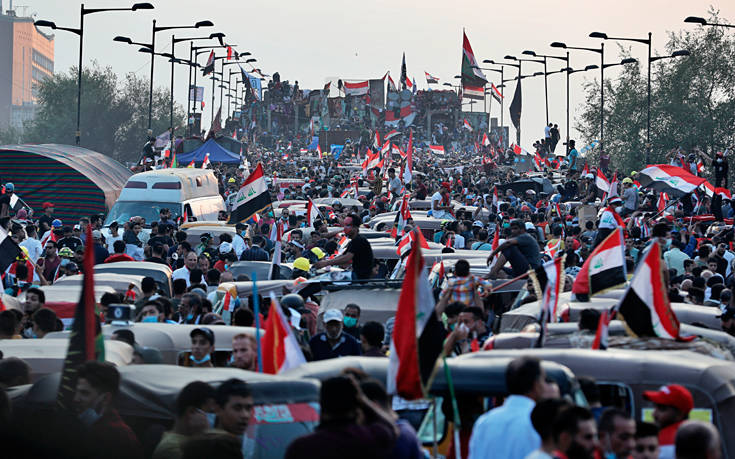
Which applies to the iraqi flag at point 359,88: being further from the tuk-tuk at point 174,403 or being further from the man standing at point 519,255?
the tuk-tuk at point 174,403

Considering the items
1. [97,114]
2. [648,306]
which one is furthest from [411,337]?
[97,114]

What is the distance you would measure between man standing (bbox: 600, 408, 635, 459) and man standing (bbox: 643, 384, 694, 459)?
1.24 feet

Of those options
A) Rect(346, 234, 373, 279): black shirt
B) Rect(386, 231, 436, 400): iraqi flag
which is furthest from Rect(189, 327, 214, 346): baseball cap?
Rect(346, 234, 373, 279): black shirt

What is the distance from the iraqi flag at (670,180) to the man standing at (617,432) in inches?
709

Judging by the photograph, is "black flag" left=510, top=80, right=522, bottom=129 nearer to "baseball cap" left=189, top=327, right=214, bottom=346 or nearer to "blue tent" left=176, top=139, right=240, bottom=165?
"blue tent" left=176, top=139, right=240, bottom=165

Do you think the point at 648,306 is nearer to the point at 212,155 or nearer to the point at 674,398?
the point at 674,398

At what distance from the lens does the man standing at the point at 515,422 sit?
19.2 ft

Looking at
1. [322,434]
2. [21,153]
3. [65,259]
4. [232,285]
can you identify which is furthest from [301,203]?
[322,434]

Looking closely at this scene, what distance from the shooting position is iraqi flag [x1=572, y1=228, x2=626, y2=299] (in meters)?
10.6

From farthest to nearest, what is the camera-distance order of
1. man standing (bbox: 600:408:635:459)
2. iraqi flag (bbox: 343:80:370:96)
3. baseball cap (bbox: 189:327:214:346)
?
iraqi flag (bbox: 343:80:370:96) → baseball cap (bbox: 189:327:214:346) → man standing (bbox: 600:408:635:459)

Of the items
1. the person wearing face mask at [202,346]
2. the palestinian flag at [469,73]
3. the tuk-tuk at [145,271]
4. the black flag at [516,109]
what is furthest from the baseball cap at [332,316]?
the black flag at [516,109]

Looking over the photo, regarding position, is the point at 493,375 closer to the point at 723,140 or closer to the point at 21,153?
the point at 21,153

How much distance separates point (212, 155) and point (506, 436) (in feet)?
136

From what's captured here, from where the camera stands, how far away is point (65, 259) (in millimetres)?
17016
